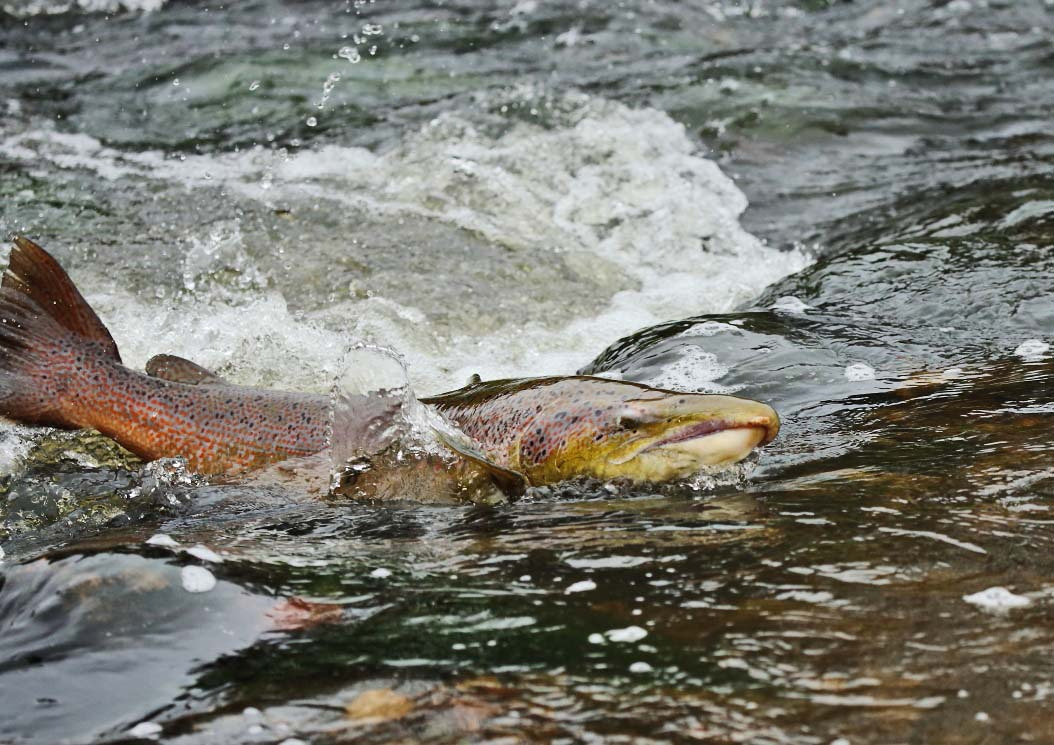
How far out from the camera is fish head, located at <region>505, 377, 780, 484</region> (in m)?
3.76

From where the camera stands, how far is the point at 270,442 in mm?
4578

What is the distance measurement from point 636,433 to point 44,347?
274 centimetres

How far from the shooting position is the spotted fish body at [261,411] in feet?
12.9

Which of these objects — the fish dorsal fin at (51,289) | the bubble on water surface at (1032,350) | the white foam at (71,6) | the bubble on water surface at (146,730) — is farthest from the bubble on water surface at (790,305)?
the white foam at (71,6)

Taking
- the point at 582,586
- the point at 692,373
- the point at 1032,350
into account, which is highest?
the point at 582,586

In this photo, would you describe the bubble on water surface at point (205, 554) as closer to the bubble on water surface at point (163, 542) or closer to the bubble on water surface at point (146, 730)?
the bubble on water surface at point (163, 542)

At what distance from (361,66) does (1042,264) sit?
7275mm

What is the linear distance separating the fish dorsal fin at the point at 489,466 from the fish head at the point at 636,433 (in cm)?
10

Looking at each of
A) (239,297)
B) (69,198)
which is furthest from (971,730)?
(69,198)

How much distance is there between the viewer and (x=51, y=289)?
5.12 m

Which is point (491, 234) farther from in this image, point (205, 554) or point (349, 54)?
point (205, 554)

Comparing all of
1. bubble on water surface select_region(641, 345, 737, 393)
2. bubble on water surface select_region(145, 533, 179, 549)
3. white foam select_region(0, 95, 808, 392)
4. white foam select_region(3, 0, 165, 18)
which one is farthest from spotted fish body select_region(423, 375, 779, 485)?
white foam select_region(3, 0, 165, 18)

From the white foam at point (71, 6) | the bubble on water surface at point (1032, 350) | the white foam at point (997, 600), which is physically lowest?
the bubble on water surface at point (1032, 350)

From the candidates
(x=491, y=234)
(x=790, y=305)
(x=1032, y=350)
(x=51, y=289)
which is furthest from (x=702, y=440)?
(x=491, y=234)
